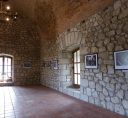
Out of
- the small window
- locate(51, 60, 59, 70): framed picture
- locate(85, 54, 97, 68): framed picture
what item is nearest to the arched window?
locate(51, 60, 59, 70): framed picture

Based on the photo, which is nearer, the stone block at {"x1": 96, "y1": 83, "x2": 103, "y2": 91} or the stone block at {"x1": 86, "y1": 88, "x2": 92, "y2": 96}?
the stone block at {"x1": 96, "y1": 83, "x2": 103, "y2": 91}

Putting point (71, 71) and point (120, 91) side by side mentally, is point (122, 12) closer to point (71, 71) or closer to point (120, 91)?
point (120, 91)

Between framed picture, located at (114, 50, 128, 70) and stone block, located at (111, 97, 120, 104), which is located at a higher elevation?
framed picture, located at (114, 50, 128, 70)

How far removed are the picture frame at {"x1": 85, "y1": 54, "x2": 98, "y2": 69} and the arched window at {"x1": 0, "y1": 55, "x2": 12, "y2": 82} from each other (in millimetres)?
6519

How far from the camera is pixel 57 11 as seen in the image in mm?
7441

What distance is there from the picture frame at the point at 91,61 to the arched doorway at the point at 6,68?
6.52 meters

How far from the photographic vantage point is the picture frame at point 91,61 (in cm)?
501

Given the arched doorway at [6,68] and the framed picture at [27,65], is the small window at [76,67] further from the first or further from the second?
the arched doorway at [6,68]

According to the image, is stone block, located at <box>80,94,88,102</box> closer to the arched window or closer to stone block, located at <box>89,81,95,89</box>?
stone block, located at <box>89,81,95,89</box>

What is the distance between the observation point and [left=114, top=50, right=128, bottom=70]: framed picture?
3.93m

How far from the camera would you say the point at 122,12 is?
402 cm

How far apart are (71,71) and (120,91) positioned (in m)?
3.31

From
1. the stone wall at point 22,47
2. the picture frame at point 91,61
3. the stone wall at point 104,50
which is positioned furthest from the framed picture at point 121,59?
the stone wall at point 22,47

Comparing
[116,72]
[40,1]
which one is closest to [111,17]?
[116,72]
